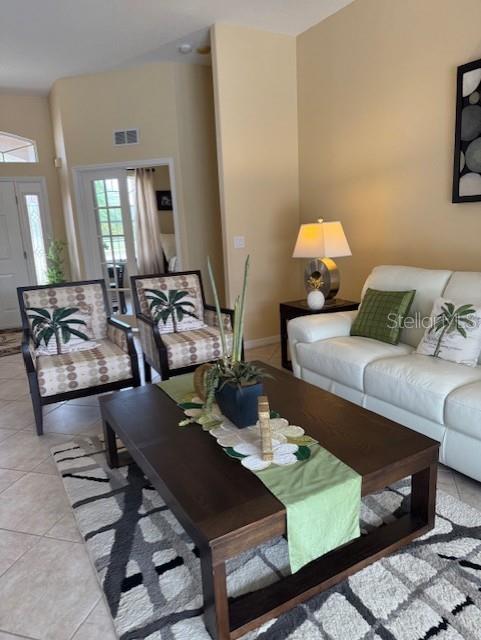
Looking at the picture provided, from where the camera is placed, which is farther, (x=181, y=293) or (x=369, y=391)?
(x=181, y=293)

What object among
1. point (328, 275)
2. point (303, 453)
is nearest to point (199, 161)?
point (328, 275)

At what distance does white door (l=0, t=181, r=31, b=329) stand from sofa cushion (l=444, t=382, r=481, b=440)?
574cm

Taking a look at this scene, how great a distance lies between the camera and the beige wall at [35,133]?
18.6ft

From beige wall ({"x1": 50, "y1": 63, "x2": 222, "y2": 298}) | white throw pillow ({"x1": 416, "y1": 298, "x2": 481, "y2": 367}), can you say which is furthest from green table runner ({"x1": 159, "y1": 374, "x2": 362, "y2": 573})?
beige wall ({"x1": 50, "y1": 63, "x2": 222, "y2": 298})

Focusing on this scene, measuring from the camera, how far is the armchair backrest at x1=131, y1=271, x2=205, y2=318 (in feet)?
12.0

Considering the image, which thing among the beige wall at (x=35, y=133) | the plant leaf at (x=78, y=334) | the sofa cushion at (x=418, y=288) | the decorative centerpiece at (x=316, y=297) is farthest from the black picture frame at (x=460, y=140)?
the beige wall at (x=35, y=133)

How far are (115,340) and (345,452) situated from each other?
2189mm

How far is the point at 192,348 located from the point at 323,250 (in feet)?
4.37

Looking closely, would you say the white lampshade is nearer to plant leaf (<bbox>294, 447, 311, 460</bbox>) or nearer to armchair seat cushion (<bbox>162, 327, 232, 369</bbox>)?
armchair seat cushion (<bbox>162, 327, 232, 369</bbox>)

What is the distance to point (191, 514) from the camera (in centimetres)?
130

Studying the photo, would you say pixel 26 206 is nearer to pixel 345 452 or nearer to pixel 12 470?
pixel 12 470

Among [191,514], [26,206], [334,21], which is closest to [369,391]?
[191,514]

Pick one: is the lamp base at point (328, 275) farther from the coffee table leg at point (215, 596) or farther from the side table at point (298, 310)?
the coffee table leg at point (215, 596)

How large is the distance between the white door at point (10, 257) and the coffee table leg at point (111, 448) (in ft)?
14.8
